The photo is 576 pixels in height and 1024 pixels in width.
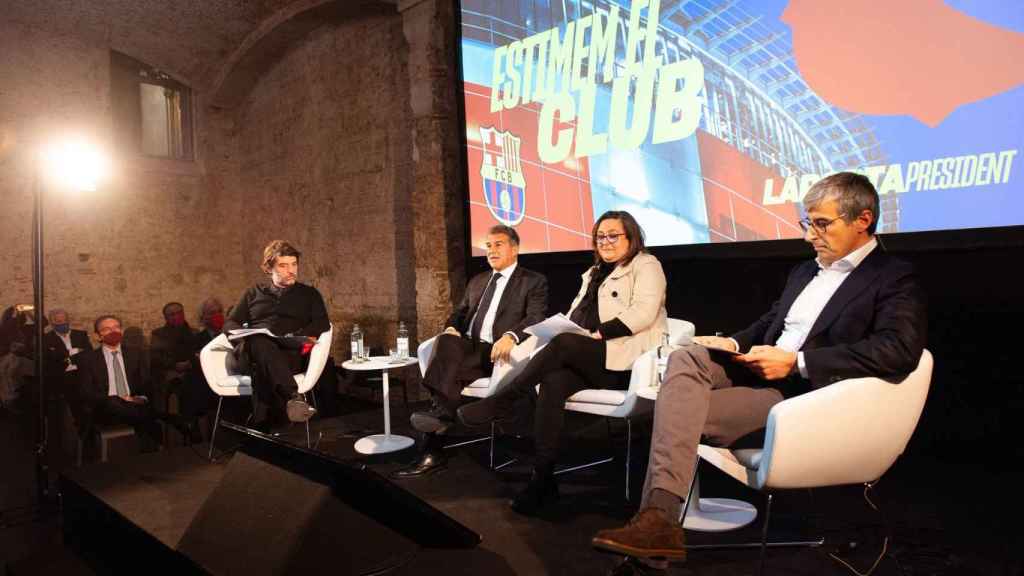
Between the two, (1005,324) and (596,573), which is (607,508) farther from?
(1005,324)

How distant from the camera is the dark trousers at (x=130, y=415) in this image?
14.1 ft

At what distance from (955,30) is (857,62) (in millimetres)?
419

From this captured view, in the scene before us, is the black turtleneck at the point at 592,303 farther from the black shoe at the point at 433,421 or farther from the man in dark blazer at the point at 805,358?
the man in dark blazer at the point at 805,358

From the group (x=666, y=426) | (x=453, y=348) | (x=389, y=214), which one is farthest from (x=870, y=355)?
(x=389, y=214)

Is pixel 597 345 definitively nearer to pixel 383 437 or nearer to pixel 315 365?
pixel 383 437

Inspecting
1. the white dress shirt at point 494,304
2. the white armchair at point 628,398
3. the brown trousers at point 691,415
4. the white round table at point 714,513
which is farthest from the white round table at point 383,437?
the brown trousers at point 691,415

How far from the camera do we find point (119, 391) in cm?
446

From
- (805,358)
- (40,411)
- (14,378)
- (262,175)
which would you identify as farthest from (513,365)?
(262,175)

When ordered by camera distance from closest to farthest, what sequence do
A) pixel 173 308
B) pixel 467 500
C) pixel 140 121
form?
pixel 467 500 → pixel 173 308 → pixel 140 121

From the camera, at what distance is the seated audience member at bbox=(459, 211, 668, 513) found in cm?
295

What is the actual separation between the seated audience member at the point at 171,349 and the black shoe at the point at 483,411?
10.0 feet

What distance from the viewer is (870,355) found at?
6.64 feet

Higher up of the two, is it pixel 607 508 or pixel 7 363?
pixel 7 363

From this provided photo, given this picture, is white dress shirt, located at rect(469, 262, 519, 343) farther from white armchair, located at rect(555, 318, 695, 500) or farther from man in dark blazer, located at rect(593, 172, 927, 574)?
man in dark blazer, located at rect(593, 172, 927, 574)
